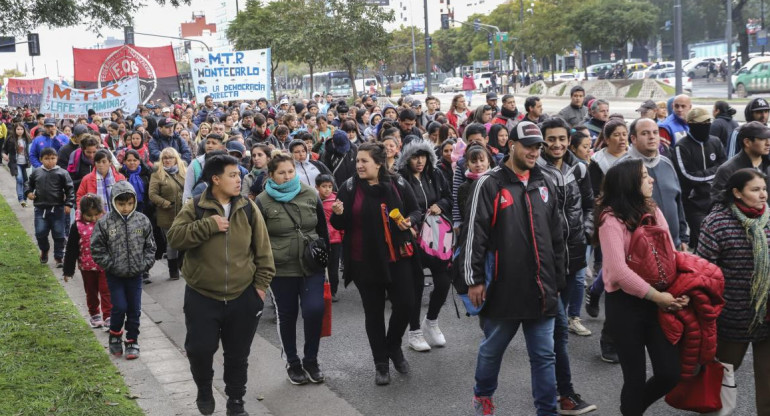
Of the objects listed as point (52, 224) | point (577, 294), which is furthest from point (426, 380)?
point (52, 224)

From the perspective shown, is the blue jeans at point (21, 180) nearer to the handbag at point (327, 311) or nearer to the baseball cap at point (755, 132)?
the handbag at point (327, 311)

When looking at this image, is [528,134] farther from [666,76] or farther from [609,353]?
[666,76]

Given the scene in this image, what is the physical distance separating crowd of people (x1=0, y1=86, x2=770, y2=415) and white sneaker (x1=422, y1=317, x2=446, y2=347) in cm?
2

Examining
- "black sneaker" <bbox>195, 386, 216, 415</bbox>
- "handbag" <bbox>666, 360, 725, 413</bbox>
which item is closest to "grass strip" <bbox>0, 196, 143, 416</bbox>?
"black sneaker" <bbox>195, 386, 216, 415</bbox>

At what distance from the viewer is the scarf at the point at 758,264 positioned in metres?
4.88

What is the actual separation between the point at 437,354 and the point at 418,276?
0.85 meters

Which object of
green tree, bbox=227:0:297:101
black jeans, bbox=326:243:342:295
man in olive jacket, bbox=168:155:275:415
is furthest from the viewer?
green tree, bbox=227:0:297:101

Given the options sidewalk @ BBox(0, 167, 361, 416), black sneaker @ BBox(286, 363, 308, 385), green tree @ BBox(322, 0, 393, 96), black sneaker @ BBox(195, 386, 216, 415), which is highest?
green tree @ BBox(322, 0, 393, 96)

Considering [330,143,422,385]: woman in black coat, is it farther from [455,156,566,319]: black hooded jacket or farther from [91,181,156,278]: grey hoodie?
[91,181,156,278]: grey hoodie

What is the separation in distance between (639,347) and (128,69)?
16.3 m

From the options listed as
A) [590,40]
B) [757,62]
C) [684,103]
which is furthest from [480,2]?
[684,103]

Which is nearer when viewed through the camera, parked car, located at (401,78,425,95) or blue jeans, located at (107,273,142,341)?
blue jeans, located at (107,273,142,341)

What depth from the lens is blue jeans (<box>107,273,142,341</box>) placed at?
7.23 m

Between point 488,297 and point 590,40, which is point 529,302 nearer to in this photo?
point 488,297
